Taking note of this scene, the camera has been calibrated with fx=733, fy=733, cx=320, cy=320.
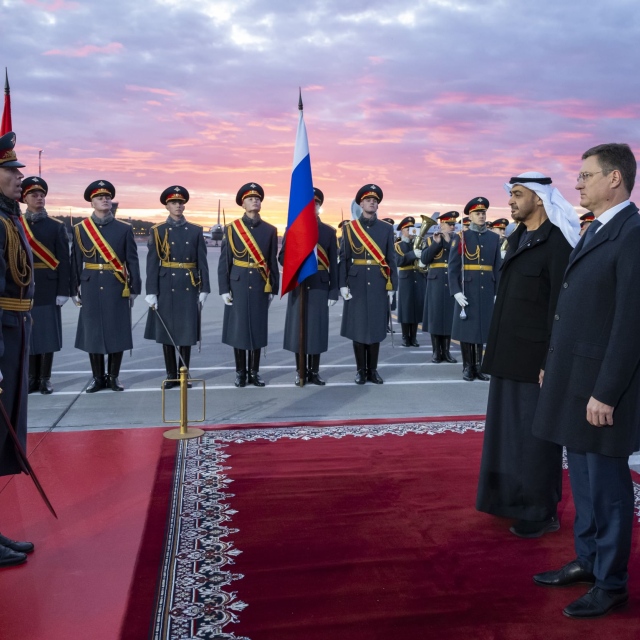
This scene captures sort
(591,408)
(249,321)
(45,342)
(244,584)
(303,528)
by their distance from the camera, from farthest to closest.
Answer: (249,321) → (45,342) → (303,528) → (244,584) → (591,408)

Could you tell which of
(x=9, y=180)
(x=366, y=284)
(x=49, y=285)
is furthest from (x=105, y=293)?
(x=9, y=180)

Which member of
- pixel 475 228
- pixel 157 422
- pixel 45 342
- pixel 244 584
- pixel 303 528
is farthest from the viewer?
pixel 475 228

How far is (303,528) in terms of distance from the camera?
364 cm

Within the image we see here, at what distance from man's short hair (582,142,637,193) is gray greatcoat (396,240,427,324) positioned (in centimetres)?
773

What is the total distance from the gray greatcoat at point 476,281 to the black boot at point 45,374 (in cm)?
418

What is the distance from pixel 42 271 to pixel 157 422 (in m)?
2.16

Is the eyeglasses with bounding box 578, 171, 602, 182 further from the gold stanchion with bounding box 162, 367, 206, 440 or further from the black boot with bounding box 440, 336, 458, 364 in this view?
the black boot with bounding box 440, 336, 458, 364

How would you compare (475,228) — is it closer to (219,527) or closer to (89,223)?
(89,223)

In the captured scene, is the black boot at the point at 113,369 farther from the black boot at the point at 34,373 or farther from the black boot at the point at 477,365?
the black boot at the point at 477,365

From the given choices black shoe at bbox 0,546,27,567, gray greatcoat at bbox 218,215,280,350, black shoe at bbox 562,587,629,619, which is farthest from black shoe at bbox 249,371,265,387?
black shoe at bbox 562,587,629,619

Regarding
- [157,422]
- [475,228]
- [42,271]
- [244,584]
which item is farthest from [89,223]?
[244,584]

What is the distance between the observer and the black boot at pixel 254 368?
7387 mm

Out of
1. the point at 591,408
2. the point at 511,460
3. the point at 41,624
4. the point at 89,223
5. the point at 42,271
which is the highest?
the point at 89,223

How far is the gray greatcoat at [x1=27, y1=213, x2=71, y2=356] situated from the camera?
6.81 m
